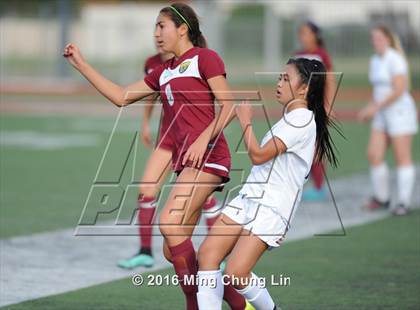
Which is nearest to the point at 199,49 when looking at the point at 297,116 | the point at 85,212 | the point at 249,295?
the point at 297,116

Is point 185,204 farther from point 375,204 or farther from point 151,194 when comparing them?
point 375,204

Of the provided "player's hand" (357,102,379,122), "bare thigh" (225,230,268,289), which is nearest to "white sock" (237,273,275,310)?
"bare thigh" (225,230,268,289)

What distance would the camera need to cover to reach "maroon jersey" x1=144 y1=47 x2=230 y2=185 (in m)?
6.91

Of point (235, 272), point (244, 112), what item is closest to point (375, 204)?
point (235, 272)

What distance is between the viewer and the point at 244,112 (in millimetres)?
6375

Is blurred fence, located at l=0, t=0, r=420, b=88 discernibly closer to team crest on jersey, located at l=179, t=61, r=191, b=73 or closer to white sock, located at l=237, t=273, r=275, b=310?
team crest on jersey, located at l=179, t=61, r=191, b=73

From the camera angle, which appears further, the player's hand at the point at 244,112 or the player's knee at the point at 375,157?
the player's knee at the point at 375,157


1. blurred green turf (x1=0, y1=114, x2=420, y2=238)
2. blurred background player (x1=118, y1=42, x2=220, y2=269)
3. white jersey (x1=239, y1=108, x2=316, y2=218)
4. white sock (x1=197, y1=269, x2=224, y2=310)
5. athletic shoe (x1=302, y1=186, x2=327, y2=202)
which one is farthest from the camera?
athletic shoe (x1=302, y1=186, x2=327, y2=202)

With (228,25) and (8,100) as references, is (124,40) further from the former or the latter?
(8,100)

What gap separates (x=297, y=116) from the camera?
6715mm

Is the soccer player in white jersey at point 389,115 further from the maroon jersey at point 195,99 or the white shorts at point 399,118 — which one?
the maroon jersey at point 195,99

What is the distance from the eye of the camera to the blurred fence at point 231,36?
3681cm

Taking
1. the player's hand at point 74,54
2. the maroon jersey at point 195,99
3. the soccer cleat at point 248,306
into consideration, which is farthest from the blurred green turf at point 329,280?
the player's hand at point 74,54

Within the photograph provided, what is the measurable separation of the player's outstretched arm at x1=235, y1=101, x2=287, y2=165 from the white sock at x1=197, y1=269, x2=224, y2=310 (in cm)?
77
